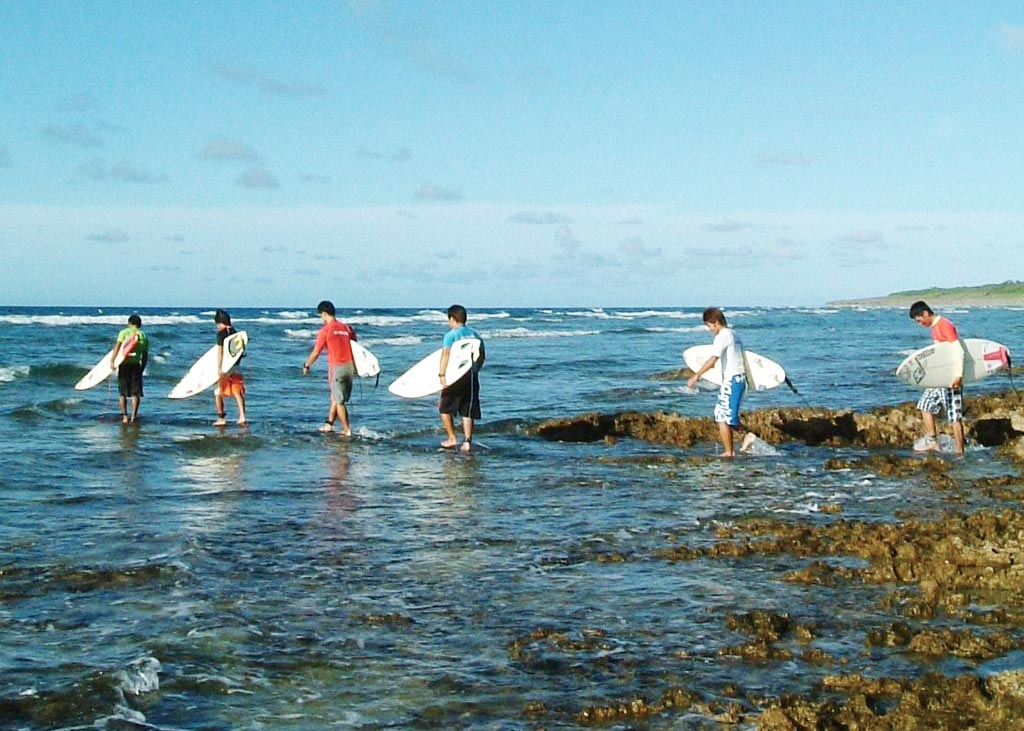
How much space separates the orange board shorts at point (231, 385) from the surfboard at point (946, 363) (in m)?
8.86

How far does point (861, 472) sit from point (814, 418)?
Result: 9.90ft

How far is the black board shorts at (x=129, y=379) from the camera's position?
1561 centimetres

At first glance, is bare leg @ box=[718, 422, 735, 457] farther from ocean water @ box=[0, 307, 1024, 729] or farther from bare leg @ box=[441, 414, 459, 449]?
bare leg @ box=[441, 414, 459, 449]

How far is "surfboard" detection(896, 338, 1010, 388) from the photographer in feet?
40.9

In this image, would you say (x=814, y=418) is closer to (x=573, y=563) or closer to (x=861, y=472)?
(x=861, y=472)

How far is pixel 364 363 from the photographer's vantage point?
50.1ft

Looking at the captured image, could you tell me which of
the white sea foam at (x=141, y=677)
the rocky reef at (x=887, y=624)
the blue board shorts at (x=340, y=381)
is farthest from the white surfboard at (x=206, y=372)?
the white sea foam at (x=141, y=677)

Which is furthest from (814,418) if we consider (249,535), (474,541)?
(249,535)

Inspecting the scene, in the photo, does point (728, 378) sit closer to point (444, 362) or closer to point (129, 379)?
point (444, 362)

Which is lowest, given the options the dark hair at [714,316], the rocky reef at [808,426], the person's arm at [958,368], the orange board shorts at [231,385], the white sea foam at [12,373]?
the rocky reef at [808,426]

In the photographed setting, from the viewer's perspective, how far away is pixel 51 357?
1197 inches

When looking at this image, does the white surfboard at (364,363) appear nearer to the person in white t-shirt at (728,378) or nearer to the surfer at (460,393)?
the surfer at (460,393)

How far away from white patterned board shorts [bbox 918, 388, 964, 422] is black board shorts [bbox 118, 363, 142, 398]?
10746 millimetres

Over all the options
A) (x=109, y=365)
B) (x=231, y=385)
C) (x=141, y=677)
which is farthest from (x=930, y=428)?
(x=109, y=365)
